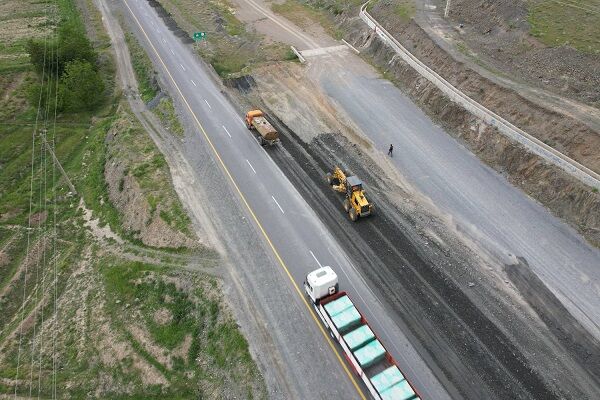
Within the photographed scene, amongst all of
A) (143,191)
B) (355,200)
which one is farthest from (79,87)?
(355,200)

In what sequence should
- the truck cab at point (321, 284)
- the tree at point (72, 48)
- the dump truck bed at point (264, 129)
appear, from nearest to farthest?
the truck cab at point (321, 284) < the dump truck bed at point (264, 129) < the tree at point (72, 48)

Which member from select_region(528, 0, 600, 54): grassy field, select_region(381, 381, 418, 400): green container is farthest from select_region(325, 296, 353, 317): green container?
select_region(528, 0, 600, 54): grassy field

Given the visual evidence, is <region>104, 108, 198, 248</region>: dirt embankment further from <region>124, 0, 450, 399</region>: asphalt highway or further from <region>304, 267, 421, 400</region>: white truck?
<region>304, 267, 421, 400</region>: white truck

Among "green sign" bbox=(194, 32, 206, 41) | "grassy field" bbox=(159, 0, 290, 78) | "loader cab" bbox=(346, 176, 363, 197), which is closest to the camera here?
"loader cab" bbox=(346, 176, 363, 197)

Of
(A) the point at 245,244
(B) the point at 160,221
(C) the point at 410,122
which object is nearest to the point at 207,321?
(A) the point at 245,244

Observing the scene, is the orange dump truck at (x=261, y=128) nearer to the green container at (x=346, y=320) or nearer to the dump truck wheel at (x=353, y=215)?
the dump truck wheel at (x=353, y=215)

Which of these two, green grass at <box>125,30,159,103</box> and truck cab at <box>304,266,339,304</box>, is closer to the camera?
Result: truck cab at <box>304,266,339,304</box>

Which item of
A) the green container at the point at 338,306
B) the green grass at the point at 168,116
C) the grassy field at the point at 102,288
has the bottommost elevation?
the grassy field at the point at 102,288

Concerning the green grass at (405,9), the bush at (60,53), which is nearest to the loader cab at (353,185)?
the green grass at (405,9)

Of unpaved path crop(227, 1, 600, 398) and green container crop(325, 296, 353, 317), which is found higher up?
unpaved path crop(227, 1, 600, 398)
